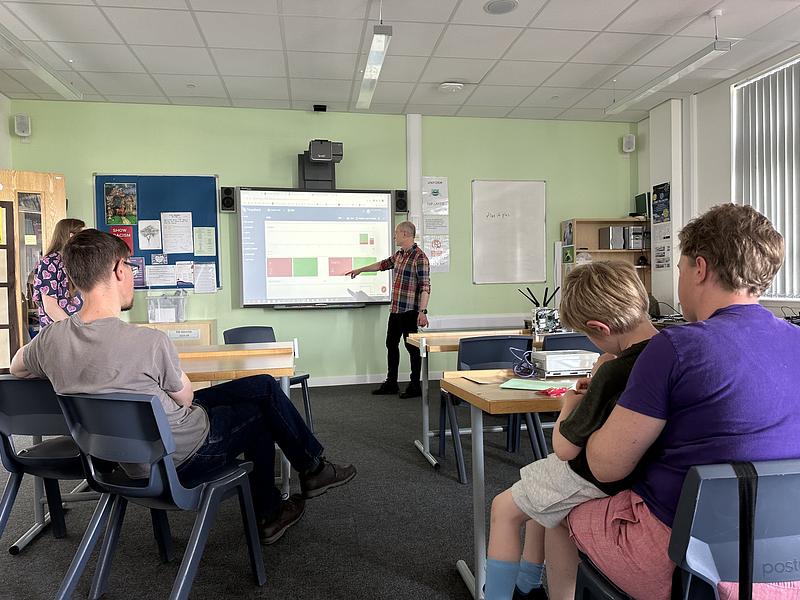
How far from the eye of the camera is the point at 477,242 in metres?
6.17

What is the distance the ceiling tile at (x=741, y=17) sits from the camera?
144 inches

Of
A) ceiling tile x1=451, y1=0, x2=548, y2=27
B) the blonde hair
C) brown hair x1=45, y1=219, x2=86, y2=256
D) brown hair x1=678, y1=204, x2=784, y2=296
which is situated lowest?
the blonde hair

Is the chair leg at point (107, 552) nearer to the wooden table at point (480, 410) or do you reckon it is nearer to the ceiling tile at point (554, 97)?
the wooden table at point (480, 410)

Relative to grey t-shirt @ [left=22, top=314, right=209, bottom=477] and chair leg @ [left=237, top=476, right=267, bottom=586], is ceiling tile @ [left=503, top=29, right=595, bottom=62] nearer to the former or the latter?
grey t-shirt @ [left=22, top=314, right=209, bottom=477]

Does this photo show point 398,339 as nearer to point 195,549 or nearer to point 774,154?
point 774,154

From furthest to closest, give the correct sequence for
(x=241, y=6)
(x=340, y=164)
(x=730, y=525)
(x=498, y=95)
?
(x=340, y=164), (x=498, y=95), (x=241, y=6), (x=730, y=525)

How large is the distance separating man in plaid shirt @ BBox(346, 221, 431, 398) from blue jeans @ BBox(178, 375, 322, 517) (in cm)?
296

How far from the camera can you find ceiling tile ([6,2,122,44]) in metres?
3.59

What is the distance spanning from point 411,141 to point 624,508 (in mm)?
5232

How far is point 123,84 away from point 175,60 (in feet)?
2.74

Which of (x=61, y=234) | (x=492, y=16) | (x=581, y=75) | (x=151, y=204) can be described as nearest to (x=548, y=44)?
(x=492, y=16)

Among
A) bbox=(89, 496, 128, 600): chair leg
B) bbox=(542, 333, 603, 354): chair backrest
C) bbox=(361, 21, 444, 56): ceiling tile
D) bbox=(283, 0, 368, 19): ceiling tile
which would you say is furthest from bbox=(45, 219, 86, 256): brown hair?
bbox=(542, 333, 603, 354): chair backrest

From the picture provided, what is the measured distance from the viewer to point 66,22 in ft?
12.4

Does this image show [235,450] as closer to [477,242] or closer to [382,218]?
[382,218]
